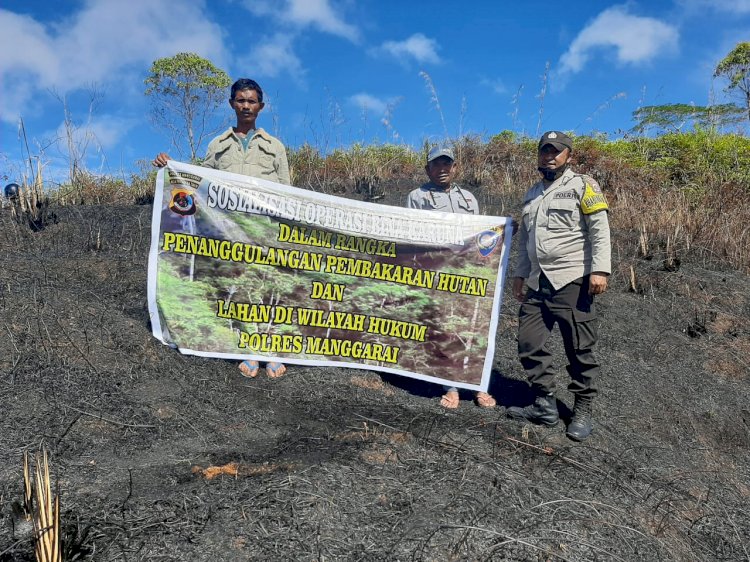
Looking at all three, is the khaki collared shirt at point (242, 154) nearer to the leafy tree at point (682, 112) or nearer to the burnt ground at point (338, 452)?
the burnt ground at point (338, 452)

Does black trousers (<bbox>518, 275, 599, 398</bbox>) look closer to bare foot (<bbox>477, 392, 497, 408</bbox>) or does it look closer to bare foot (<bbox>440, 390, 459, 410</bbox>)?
bare foot (<bbox>477, 392, 497, 408</bbox>)

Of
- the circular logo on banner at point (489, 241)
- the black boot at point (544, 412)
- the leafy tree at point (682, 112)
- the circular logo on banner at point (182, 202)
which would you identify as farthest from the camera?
the leafy tree at point (682, 112)

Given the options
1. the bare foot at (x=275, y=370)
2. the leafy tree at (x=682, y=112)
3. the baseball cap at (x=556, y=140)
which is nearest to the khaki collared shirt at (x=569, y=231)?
the baseball cap at (x=556, y=140)

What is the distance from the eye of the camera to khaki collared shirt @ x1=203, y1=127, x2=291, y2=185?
415 cm

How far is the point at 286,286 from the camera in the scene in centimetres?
418

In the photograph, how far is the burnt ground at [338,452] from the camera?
7.43 ft

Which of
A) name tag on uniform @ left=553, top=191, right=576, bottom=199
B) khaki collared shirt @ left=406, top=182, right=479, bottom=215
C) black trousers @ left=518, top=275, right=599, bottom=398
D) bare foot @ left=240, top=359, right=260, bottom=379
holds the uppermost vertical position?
name tag on uniform @ left=553, top=191, right=576, bottom=199

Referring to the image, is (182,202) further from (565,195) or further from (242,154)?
(565,195)

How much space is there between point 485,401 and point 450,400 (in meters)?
0.28

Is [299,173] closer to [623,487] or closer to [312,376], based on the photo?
[312,376]

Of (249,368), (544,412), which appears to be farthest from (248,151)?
(544,412)

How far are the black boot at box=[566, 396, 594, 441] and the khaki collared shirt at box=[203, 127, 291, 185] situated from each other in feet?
9.10

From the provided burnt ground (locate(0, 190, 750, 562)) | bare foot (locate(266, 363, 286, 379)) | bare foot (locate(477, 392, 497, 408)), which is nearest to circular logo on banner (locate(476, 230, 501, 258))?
bare foot (locate(477, 392, 497, 408))

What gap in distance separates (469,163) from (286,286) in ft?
26.3
